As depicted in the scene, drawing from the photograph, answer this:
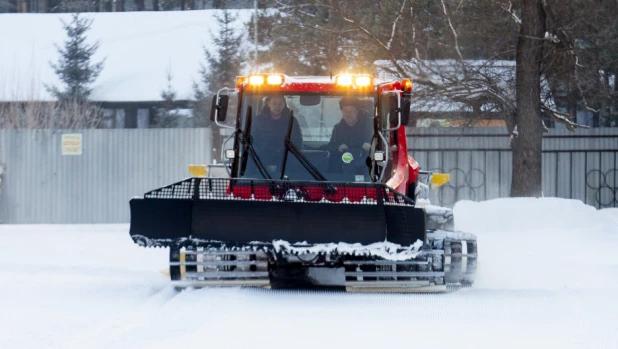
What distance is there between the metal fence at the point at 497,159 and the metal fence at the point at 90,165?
5.31 metres

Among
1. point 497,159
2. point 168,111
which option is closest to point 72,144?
point 497,159

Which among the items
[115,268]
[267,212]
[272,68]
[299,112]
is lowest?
[115,268]

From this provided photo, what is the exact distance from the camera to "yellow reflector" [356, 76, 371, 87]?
35.3 ft

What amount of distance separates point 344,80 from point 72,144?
13.3 meters

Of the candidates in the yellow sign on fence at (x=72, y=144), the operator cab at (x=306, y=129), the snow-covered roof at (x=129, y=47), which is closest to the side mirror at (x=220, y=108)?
the operator cab at (x=306, y=129)

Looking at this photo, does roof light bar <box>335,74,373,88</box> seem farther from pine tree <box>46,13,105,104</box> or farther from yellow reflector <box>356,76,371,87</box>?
pine tree <box>46,13,105,104</box>

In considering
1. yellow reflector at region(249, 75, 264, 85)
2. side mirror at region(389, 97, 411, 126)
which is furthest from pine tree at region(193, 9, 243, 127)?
side mirror at region(389, 97, 411, 126)

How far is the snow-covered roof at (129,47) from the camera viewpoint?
34500 millimetres

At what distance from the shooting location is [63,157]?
74.7ft

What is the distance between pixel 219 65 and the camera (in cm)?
3142

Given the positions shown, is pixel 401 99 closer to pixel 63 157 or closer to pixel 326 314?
pixel 326 314

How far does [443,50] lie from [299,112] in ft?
36.2

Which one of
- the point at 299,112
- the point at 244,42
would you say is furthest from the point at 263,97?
the point at 244,42

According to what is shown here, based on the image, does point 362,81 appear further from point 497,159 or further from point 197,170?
point 497,159
